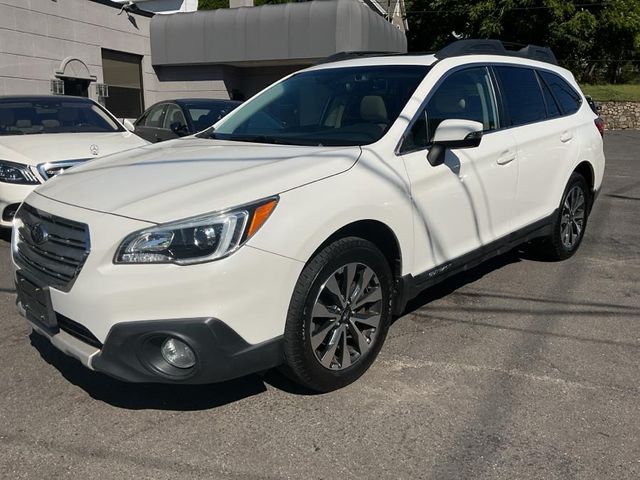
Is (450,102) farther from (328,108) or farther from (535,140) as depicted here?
(535,140)

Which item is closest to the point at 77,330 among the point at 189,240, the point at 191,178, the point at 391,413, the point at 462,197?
the point at 189,240

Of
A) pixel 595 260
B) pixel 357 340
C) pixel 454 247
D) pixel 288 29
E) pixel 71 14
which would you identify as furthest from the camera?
pixel 288 29

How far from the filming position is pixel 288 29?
19.0 meters

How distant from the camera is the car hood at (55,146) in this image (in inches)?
237

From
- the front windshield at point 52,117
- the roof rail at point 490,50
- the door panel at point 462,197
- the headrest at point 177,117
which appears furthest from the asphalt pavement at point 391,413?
the headrest at point 177,117

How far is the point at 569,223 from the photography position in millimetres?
5590

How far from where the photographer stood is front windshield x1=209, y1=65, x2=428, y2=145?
368cm

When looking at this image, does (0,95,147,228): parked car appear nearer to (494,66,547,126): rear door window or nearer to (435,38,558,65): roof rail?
(435,38,558,65): roof rail

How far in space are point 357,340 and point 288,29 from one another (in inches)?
682

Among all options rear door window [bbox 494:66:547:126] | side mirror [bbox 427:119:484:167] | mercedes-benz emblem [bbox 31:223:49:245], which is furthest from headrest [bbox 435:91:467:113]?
mercedes-benz emblem [bbox 31:223:49:245]

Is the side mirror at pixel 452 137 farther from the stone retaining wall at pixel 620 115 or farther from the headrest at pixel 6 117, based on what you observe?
the stone retaining wall at pixel 620 115

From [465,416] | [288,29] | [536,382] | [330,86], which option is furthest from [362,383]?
[288,29]

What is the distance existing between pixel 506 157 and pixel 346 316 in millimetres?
1922

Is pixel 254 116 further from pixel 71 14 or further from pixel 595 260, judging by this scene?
pixel 71 14
